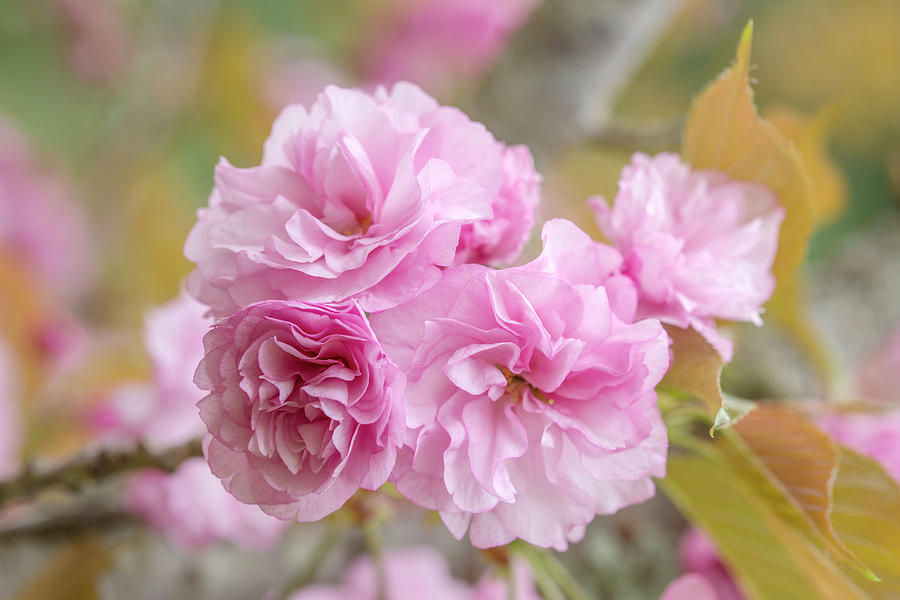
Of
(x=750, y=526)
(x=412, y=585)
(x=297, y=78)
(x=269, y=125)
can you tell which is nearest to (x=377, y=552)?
(x=412, y=585)

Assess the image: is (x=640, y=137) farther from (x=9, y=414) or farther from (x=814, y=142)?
(x=9, y=414)

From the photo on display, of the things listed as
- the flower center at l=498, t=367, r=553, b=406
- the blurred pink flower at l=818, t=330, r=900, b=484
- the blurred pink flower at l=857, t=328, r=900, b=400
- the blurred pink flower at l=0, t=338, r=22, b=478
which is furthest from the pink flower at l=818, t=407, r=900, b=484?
the blurred pink flower at l=0, t=338, r=22, b=478

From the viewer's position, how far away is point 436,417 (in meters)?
0.20

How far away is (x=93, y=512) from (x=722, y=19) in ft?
3.60

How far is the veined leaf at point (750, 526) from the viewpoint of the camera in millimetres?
275

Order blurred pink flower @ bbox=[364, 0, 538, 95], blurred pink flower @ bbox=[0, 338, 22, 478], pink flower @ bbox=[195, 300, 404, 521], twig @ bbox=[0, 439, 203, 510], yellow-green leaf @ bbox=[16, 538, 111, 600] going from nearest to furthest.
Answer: pink flower @ bbox=[195, 300, 404, 521] → twig @ bbox=[0, 439, 203, 510] → yellow-green leaf @ bbox=[16, 538, 111, 600] → blurred pink flower @ bbox=[0, 338, 22, 478] → blurred pink flower @ bbox=[364, 0, 538, 95]

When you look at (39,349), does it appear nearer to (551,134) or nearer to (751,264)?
(551,134)

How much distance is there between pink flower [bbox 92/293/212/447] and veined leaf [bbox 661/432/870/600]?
236 millimetres

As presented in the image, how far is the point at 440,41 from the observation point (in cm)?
106

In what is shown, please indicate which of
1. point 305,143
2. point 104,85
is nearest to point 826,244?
point 104,85

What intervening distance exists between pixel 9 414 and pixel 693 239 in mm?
577

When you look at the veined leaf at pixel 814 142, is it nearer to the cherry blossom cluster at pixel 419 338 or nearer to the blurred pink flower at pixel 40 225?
the cherry blossom cluster at pixel 419 338

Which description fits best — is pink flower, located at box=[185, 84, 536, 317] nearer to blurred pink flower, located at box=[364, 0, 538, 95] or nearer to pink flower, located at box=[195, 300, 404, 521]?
pink flower, located at box=[195, 300, 404, 521]

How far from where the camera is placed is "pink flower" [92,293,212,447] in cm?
39
